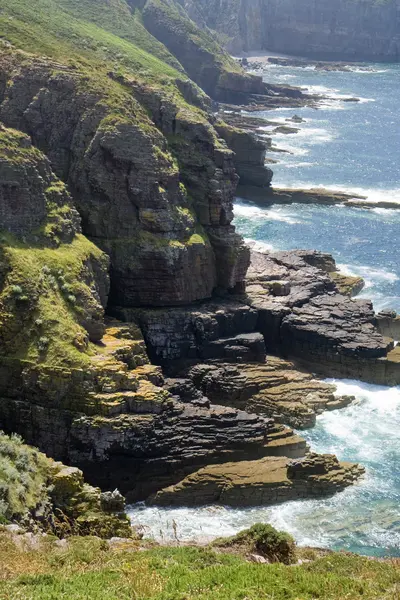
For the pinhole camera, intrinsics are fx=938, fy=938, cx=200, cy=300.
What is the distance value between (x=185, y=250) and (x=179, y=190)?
4.96m

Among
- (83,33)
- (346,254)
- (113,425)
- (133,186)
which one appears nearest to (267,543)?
(113,425)

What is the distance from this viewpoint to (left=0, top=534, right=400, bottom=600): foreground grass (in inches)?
1052

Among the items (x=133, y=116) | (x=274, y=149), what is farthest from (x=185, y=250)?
(x=274, y=149)

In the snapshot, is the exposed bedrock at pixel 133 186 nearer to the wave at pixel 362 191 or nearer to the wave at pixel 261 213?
the wave at pixel 261 213

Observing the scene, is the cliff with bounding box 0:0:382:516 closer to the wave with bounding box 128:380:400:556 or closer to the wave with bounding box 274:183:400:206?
the wave with bounding box 128:380:400:556

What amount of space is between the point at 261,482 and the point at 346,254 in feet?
144

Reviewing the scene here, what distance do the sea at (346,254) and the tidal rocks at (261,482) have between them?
1.92 ft

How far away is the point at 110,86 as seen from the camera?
64.9 m

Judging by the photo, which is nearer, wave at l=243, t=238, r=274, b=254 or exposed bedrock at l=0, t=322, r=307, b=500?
exposed bedrock at l=0, t=322, r=307, b=500

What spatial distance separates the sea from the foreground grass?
5.39 meters

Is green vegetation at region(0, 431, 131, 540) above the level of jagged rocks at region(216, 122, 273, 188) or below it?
below

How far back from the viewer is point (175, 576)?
94.1 feet

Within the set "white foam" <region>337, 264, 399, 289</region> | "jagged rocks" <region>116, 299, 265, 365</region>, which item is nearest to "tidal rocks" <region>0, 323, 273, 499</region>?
"jagged rocks" <region>116, 299, 265, 365</region>

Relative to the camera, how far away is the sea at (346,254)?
4638 cm
